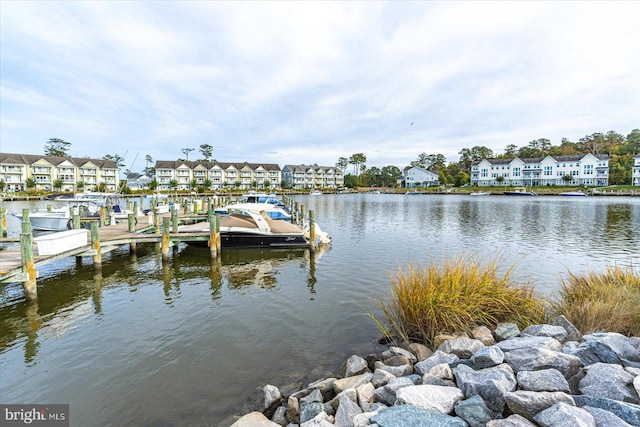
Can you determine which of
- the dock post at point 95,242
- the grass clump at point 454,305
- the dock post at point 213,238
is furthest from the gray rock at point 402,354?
the dock post at point 95,242

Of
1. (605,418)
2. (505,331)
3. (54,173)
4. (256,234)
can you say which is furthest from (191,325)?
(54,173)

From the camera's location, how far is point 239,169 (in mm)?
111188

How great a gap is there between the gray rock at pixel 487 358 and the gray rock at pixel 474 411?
99cm

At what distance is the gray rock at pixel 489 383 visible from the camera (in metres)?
3.65

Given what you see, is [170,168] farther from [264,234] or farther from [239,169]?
[264,234]

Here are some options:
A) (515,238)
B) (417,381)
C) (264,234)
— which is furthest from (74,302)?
(515,238)

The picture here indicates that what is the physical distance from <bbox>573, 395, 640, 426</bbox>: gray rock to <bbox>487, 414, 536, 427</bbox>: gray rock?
693 millimetres

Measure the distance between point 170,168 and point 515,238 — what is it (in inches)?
4001

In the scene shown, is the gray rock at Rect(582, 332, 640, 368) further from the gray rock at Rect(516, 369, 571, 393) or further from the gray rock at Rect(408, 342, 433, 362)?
the gray rock at Rect(408, 342, 433, 362)

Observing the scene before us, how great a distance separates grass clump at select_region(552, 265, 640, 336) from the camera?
225 inches

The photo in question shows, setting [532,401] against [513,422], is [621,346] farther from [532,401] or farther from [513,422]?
[513,422]

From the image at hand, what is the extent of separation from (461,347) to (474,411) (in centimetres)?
178

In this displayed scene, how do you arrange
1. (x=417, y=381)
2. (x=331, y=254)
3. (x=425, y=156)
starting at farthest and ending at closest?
1. (x=425, y=156)
2. (x=331, y=254)
3. (x=417, y=381)

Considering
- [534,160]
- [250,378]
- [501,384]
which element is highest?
[534,160]
